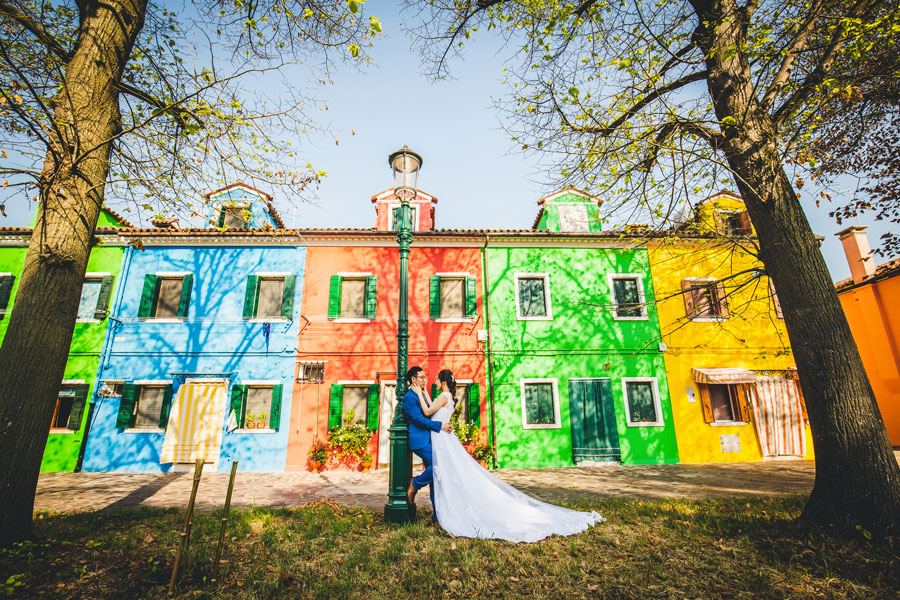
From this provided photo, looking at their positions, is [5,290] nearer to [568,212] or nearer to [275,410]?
[275,410]

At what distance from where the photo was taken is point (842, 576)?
3.25 metres

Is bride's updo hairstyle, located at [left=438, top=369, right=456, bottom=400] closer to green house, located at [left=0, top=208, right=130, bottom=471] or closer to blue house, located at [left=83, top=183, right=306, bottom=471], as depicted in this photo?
blue house, located at [left=83, top=183, right=306, bottom=471]

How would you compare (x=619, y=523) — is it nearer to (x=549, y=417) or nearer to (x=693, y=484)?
(x=693, y=484)

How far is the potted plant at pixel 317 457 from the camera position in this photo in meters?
10.6

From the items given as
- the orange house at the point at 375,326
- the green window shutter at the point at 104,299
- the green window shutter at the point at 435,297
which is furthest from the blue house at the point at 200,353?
the green window shutter at the point at 435,297

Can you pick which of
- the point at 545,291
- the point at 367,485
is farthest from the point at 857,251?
the point at 367,485

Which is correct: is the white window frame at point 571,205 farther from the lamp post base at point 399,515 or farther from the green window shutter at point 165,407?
the green window shutter at point 165,407

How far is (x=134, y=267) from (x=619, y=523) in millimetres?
14639

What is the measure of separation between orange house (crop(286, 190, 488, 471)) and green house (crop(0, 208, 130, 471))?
5871mm

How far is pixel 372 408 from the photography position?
1122cm

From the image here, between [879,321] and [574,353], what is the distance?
1085 cm

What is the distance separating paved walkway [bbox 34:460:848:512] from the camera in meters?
7.12

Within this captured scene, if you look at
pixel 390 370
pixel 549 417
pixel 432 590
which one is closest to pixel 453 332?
pixel 390 370

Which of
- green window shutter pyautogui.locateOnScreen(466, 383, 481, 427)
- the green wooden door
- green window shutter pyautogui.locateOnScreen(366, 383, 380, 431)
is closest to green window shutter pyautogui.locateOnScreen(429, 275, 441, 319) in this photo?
green window shutter pyautogui.locateOnScreen(466, 383, 481, 427)
